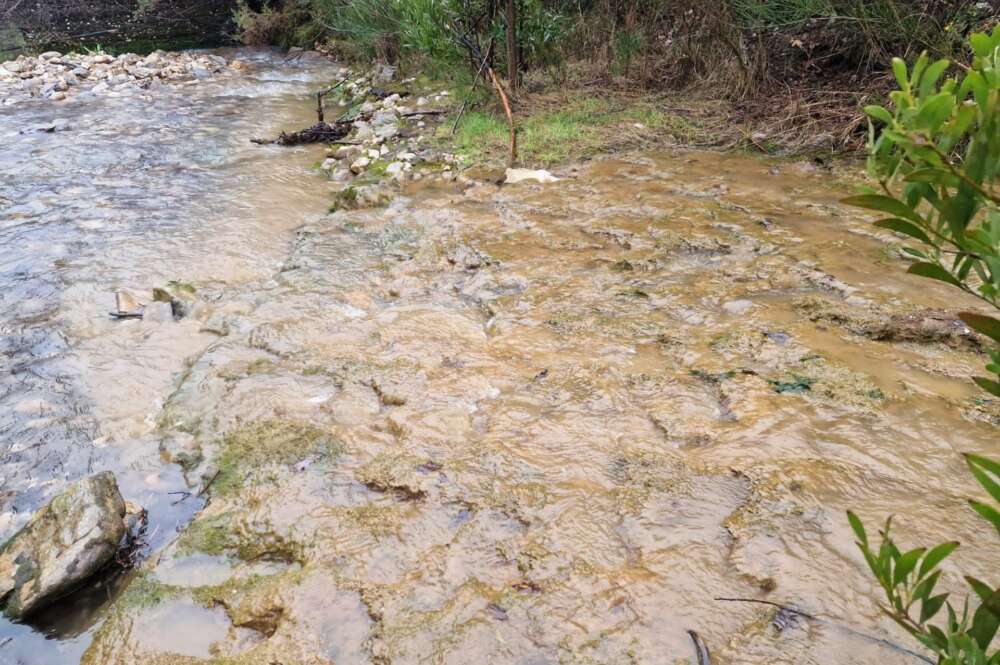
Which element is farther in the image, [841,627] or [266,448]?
[266,448]

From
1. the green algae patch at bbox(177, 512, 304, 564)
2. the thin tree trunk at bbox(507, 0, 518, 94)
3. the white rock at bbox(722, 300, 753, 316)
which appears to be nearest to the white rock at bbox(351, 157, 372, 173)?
the thin tree trunk at bbox(507, 0, 518, 94)

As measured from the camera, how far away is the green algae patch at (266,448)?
2404 millimetres

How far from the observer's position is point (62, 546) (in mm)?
2127

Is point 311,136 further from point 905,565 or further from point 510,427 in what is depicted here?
point 905,565

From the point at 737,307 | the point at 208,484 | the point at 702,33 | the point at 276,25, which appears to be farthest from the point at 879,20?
the point at 276,25

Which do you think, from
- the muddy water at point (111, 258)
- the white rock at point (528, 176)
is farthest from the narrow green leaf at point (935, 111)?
the white rock at point (528, 176)

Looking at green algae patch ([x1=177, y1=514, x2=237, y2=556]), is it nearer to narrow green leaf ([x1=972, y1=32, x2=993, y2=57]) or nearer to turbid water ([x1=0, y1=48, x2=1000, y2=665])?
turbid water ([x1=0, y1=48, x2=1000, y2=665])

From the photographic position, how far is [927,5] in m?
4.71

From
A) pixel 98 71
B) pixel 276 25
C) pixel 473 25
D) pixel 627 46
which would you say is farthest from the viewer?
pixel 276 25

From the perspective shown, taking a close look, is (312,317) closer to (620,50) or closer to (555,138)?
(555,138)

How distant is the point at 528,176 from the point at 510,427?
10.0ft

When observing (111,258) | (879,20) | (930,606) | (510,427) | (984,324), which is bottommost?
(111,258)

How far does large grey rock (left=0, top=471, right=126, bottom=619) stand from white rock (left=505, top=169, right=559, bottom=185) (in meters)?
3.54

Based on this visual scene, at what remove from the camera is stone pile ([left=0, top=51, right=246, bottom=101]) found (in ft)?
32.1
